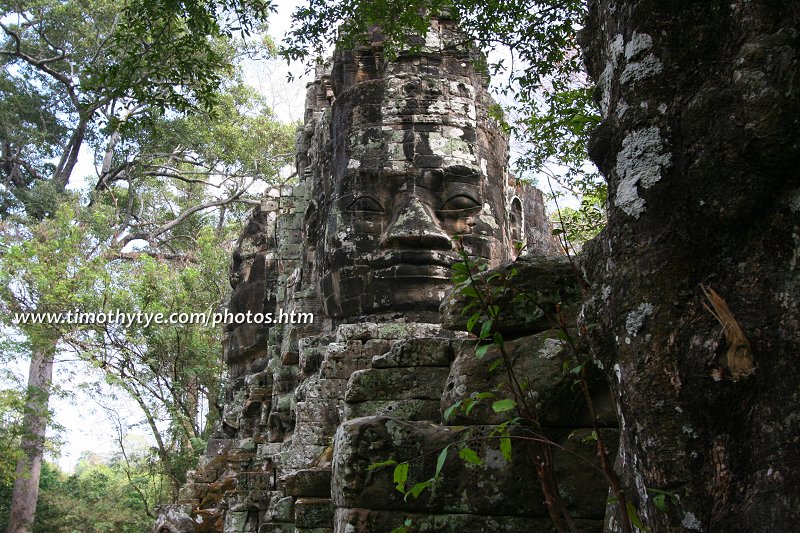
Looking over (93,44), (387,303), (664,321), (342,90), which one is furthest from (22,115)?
(664,321)

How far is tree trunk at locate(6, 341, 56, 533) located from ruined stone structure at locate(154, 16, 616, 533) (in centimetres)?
714

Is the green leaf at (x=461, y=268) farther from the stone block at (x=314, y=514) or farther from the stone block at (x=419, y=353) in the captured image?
Result: the stone block at (x=314, y=514)

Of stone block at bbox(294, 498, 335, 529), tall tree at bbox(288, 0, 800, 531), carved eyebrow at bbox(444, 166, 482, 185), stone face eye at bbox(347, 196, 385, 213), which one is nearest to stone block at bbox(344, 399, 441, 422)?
stone block at bbox(294, 498, 335, 529)

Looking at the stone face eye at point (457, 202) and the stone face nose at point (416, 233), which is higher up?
the stone face eye at point (457, 202)

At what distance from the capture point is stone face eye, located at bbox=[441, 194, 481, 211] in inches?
285

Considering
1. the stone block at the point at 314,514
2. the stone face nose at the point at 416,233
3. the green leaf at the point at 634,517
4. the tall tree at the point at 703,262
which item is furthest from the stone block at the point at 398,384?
the stone face nose at the point at 416,233

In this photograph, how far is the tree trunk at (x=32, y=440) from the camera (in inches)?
725

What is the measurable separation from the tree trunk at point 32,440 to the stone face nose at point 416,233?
44.5 ft

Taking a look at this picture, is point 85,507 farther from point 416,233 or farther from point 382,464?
point 382,464

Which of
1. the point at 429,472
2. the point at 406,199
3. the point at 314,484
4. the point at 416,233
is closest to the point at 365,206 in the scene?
the point at 406,199

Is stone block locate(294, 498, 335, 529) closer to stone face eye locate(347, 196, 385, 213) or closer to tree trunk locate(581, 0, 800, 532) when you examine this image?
tree trunk locate(581, 0, 800, 532)

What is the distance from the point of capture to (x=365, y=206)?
7273 millimetres

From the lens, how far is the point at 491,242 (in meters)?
7.24

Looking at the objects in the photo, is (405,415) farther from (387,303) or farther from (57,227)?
(57,227)
